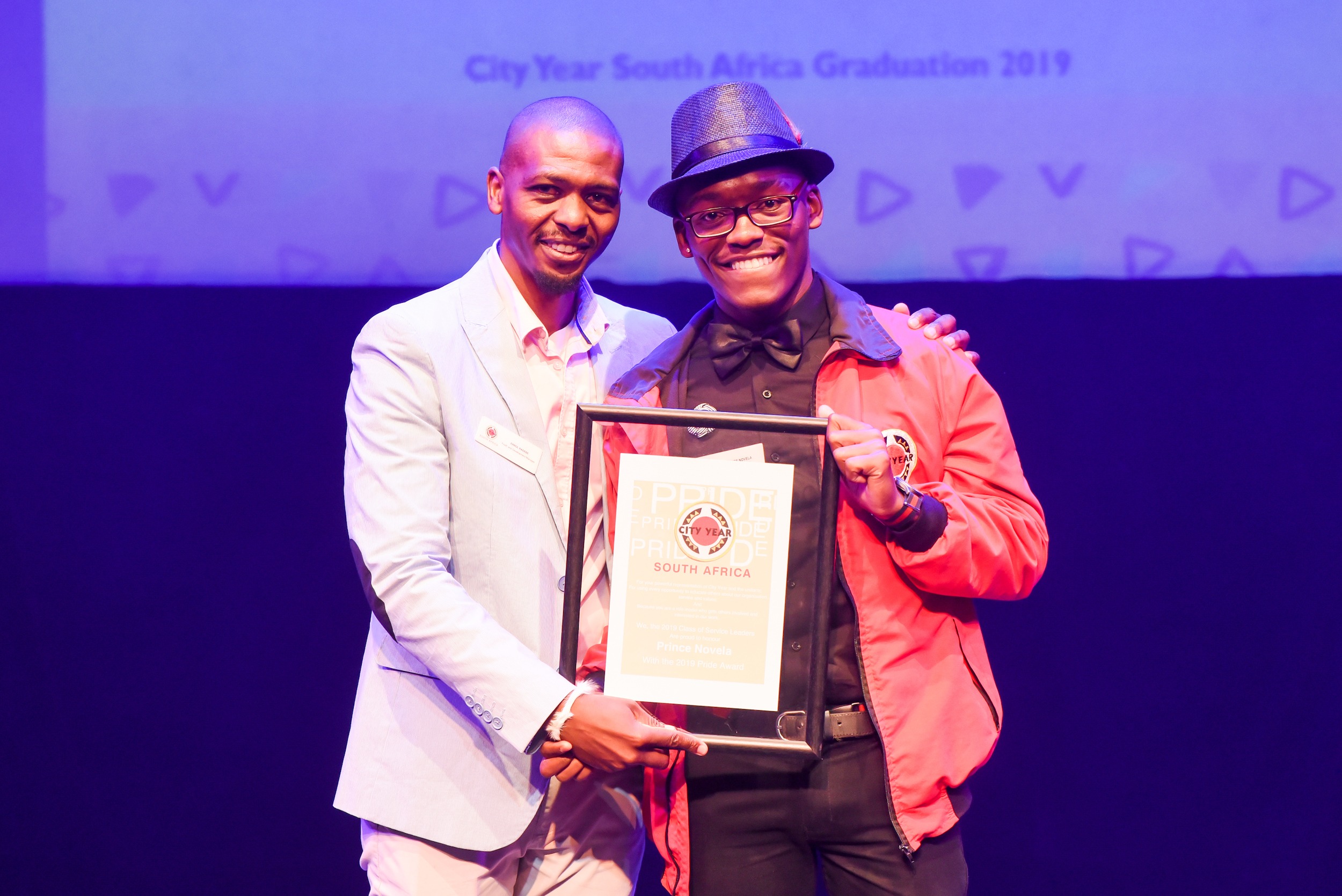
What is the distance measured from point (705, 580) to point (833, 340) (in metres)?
0.45

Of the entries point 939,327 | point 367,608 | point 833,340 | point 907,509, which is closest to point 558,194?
point 833,340

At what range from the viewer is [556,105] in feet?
6.32

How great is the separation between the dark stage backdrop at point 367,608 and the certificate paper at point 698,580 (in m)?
1.22

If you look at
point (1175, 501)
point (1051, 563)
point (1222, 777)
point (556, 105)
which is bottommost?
point (1222, 777)

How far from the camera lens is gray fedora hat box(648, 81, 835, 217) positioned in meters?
1.69

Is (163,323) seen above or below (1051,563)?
above

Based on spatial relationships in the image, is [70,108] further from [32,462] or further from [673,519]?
[673,519]

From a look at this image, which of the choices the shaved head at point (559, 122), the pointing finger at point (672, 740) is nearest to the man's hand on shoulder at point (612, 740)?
the pointing finger at point (672, 740)

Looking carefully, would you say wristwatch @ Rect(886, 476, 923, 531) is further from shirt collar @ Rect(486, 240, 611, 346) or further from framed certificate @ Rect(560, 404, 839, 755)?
shirt collar @ Rect(486, 240, 611, 346)

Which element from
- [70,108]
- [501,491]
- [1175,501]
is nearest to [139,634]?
[70,108]

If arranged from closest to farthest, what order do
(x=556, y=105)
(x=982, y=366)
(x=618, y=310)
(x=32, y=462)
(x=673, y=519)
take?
(x=673, y=519)
(x=556, y=105)
(x=618, y=310)
(x=982, y=366)
(x=32, y=462)

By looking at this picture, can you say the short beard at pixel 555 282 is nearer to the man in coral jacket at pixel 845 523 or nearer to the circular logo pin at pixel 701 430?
the man in coral jacket at pixel 845 523

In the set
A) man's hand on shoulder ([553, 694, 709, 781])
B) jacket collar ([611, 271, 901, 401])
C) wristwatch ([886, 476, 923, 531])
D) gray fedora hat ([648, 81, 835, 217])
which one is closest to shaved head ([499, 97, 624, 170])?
gray fedora hat ([648, 81, 835, 217])

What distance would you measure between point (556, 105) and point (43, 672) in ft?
7.21
